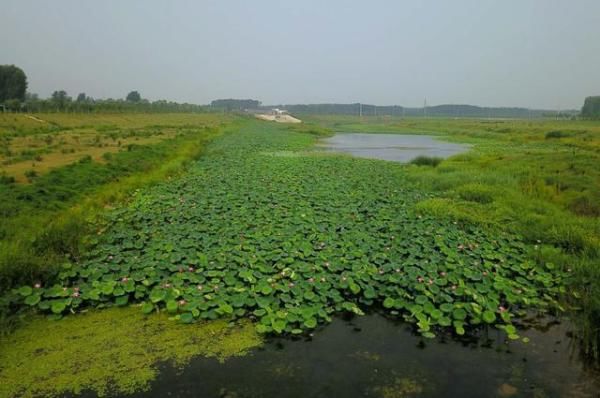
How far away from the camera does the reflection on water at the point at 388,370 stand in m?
3.38

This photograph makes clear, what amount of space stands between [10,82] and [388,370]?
5342 cm

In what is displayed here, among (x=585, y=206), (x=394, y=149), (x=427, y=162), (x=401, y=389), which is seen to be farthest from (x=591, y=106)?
(x=401, y=389)

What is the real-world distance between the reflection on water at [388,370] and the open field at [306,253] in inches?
7.2

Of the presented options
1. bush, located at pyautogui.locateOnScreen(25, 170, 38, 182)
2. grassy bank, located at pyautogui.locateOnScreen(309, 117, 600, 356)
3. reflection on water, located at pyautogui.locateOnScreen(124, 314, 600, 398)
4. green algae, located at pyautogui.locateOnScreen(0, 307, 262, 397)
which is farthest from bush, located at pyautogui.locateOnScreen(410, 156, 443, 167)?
green algae, located at pyautogui.locateOnScreen(0, 307, 262, 397)

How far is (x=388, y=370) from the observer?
11.9 feet

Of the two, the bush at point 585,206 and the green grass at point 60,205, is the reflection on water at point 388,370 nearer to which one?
the green grass at point 60,205

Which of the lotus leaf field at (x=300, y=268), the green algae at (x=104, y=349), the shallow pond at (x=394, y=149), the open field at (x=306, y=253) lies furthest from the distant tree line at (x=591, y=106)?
the green algae at (x=104, y=349)

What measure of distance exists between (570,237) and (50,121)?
1385 inches

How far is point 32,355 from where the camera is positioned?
144 inches

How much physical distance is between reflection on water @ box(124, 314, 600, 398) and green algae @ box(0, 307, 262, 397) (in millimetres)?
175

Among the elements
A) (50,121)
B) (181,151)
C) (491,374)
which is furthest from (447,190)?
(50,121)

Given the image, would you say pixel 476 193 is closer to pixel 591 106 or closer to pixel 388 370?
pixel 388 370

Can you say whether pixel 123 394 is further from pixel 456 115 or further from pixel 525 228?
pixel 456 115

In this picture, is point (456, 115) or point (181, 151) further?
point (456, 115)
